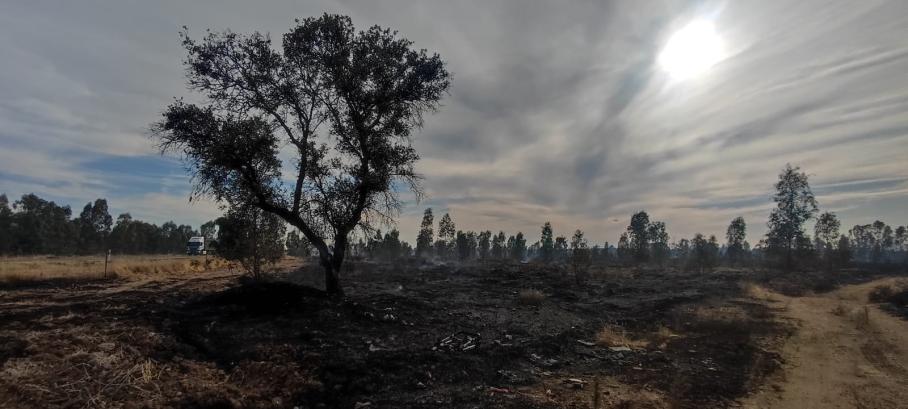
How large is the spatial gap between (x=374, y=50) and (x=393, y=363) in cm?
1083

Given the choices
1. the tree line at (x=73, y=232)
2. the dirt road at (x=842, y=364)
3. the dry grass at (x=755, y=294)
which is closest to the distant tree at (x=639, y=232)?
the dry grass at (x=755, y=294)

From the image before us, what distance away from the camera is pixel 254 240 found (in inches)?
770

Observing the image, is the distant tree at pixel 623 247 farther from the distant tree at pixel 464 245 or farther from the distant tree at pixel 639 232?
the distant tree at pixel 464 245

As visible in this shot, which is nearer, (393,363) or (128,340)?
(128,340)

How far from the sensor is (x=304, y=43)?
15117 mm

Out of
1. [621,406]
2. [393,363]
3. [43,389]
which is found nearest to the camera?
[43,389]

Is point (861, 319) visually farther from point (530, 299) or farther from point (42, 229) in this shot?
point (42, 229)

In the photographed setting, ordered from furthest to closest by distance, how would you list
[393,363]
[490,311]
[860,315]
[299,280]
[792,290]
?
[792,290], [299,280], [860,315], [490,311], [393,363]

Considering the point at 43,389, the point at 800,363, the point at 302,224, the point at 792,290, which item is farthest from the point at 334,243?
the point at 792,290

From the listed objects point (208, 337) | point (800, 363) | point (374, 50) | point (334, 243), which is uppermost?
point (374, 50)

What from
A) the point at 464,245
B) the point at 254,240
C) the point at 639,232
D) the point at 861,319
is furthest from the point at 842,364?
the point at 464,245

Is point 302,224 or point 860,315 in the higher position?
point 302,224

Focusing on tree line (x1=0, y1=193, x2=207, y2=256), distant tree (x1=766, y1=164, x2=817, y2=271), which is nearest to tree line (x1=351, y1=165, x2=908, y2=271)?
distant tree (x1=766, y1=164, x2=817, y2=271)

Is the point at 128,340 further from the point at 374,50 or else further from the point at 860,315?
the point at 860,315
